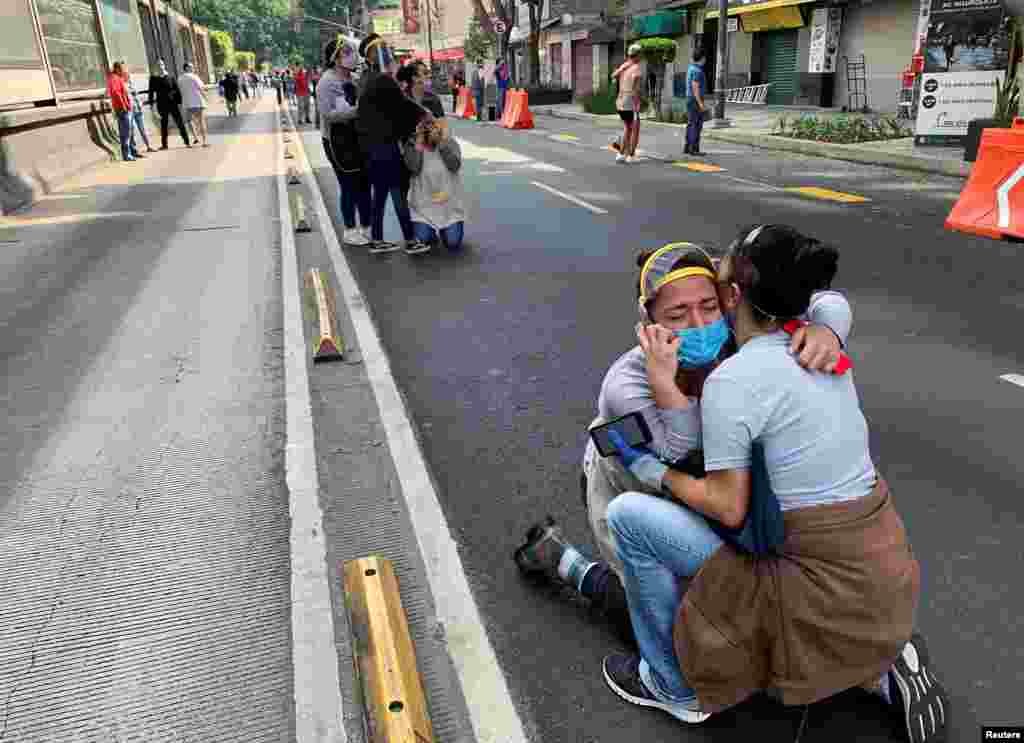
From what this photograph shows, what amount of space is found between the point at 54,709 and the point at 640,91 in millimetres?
14513

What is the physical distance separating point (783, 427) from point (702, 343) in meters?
0.46

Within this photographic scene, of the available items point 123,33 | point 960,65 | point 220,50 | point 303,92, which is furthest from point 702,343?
point 220,50

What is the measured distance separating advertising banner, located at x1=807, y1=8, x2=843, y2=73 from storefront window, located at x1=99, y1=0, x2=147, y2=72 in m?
22.0

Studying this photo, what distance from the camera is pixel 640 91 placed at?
49.8 feet

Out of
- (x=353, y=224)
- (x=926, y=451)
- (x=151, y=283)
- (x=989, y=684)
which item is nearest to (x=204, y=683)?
(x=989, y=684)

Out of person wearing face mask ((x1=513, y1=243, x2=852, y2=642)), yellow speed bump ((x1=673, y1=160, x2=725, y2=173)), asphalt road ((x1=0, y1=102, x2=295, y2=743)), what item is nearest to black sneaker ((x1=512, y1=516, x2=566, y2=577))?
person wearing face mask ((x1=513, y1=243, x2=852, y2=642))

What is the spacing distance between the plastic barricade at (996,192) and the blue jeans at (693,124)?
7.17 metres

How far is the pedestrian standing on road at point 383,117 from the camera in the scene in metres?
8.11

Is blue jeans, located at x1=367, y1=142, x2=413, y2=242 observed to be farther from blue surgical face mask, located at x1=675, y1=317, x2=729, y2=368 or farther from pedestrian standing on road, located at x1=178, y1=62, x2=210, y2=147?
pedestrian standing on road, located at x1=178, y1=62, x2=210, y2=147

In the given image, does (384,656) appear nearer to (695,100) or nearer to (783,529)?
(783,529)

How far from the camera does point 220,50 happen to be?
284 feet

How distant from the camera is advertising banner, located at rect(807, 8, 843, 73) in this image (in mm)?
26375

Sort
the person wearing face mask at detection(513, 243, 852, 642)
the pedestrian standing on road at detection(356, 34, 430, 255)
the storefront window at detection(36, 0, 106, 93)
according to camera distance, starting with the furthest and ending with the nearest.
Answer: the storefront window at detection(36, 0, 106, 93), the pedestrian standing on road at detection(356, 34, 430, 255), the person wearing face mask at detection(513, 243, 852, 642)

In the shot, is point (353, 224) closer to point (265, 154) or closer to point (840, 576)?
point (840, 576)
